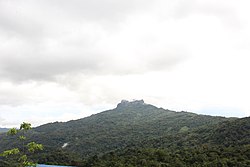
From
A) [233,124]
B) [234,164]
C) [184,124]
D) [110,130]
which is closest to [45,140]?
[110,130]

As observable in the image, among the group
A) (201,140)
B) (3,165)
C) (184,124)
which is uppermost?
(184,124)

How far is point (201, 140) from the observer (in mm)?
95625

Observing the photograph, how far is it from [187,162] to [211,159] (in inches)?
185

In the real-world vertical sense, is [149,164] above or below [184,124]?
below

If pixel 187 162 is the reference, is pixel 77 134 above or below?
above

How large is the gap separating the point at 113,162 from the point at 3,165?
31.2 m

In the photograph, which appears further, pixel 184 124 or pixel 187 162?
pixel 184 124

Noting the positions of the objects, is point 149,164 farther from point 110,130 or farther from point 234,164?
point 110,130

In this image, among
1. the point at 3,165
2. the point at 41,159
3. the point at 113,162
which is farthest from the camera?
the point at 41,159

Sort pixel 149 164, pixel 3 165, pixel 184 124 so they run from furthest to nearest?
pixel 184 124
pixel 3 165
pixel 149 164

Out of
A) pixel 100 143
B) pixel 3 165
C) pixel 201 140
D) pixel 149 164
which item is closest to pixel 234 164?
pixel 149 164

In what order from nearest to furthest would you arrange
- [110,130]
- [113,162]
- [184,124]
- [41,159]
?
[113,162] < [41,159] < [184,124] < [110,130]

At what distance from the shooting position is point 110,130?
176 m

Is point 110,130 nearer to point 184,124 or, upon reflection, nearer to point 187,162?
point 184,124
